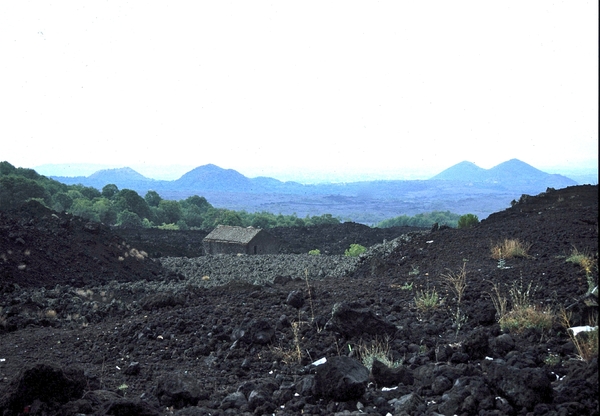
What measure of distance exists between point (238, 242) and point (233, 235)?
81 cm

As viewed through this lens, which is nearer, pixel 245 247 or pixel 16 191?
pixel 245 247

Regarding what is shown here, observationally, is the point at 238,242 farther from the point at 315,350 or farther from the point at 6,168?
the point at 6,168

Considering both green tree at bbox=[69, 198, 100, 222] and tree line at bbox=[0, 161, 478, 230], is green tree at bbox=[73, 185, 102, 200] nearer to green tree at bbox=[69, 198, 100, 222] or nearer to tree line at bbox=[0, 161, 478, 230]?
tree line at bbox=[0, 161, 478, 230]

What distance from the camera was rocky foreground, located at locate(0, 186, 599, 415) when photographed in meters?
4.13

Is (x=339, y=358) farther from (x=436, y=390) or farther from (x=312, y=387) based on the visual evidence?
(x=436, y=390)

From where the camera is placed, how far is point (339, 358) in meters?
4.59

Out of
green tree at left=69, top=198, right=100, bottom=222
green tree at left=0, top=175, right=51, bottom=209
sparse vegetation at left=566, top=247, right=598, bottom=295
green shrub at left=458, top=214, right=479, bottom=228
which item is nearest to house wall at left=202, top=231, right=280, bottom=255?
green shrub at left=458, top=214, right=479, bottom=228

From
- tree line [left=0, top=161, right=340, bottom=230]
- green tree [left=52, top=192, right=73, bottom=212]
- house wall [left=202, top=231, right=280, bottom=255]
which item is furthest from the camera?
green tree [left=52, top=192, right=73, bottom=212]

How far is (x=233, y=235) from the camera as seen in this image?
1195 inches

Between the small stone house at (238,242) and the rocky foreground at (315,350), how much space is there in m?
17.0

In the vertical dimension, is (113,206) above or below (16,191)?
below

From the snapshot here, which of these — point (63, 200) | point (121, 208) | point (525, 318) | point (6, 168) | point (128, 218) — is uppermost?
point (6, 168)

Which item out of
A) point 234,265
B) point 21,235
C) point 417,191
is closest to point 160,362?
point 21,235

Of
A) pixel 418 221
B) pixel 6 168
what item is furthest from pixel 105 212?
pixel 418 221
